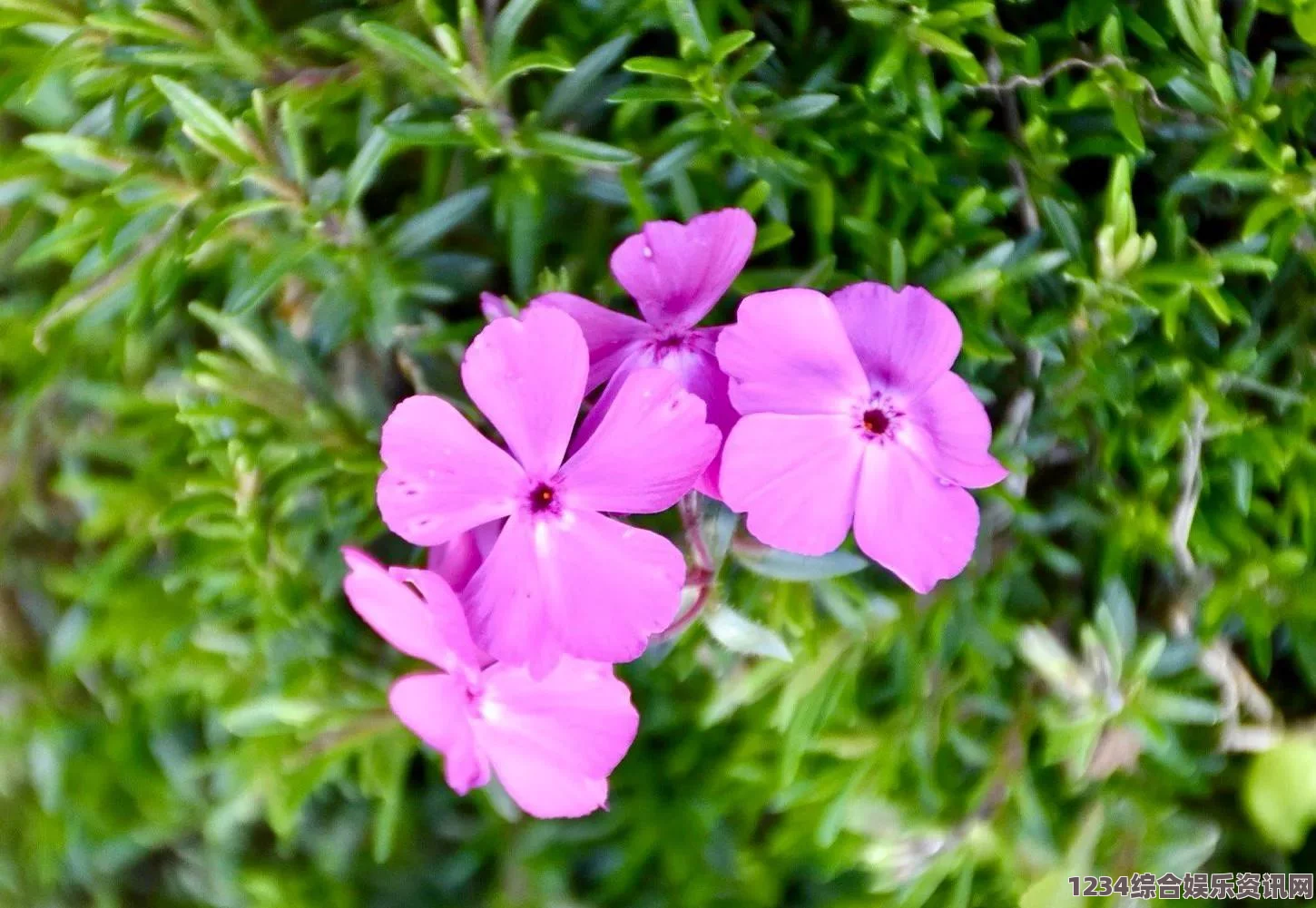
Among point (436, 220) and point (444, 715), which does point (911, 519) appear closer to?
point (444, 715)

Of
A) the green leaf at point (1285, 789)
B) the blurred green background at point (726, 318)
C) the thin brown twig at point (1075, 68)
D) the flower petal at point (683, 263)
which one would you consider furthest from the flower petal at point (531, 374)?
the green leaf at point (1285, 789)

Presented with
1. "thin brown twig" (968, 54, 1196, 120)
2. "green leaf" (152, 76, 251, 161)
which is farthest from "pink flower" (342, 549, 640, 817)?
"thin brown twig" (968, 54, 1196, 120)

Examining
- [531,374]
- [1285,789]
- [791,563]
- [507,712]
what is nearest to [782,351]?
[531,374]

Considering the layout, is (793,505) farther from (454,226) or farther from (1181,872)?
(1181,872)

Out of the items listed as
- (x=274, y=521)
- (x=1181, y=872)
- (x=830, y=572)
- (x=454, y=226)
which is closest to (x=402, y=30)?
(x=454, y=226)

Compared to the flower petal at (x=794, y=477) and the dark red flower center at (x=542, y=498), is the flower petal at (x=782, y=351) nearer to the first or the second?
the flower petal at (x=794, y=477)

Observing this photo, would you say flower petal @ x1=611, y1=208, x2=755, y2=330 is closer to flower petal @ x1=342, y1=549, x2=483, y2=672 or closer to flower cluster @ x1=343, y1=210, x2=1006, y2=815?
flower cluster @ x1=343, y1=210, x2=1006, y2=815
